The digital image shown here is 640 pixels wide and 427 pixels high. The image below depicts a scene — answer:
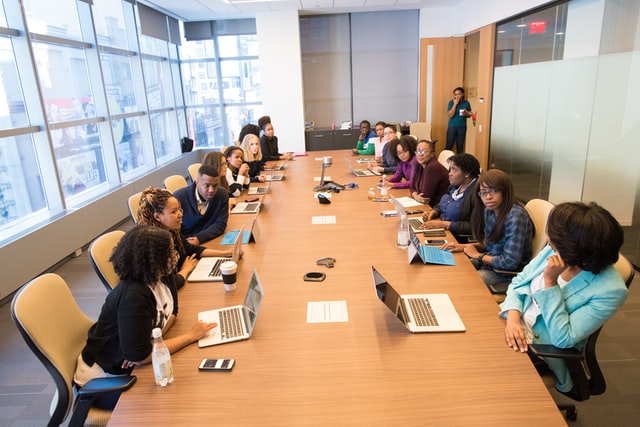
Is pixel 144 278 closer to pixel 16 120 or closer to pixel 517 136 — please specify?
pixel 16 120

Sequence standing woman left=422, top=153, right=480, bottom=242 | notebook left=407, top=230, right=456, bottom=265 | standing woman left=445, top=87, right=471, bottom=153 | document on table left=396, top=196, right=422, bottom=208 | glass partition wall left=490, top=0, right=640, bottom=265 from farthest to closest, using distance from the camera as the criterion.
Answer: standing woman left=445, top=87, right=471, bottom=153 < document on table left=396, top=196, right=422, bottom=208 < glass partition wall left=490, top=0, right=640, bottom=265 < standing woman left=422, top=153, right=480, bottom=242 < notebook left=407, top=230, right=456, bottom=265

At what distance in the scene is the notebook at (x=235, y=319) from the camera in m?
1.90

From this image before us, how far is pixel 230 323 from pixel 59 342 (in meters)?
0.73

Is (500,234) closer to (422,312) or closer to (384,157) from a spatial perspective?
(422,312)

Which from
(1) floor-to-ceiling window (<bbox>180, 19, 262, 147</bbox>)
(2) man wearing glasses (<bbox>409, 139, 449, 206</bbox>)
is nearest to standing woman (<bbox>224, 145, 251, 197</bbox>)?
(2) man wearing glasses (<bbox>409, 139, 449, 206</bbox>)

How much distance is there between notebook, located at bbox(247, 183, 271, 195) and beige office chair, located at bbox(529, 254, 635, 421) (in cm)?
344

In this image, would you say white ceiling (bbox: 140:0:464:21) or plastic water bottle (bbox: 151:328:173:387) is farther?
white ceiling (bbox: 140:0:464:21)

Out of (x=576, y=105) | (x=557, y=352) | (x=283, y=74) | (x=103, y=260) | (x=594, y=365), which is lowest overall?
(x=594, y=365)

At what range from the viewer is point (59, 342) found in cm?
183

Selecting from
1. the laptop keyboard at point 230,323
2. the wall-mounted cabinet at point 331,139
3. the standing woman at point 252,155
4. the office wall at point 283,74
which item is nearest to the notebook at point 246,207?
the standing woman at point 252,155

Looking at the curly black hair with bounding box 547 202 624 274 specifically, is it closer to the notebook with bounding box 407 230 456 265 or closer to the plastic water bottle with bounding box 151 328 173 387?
the notebook with bounding box 407 230 456 265

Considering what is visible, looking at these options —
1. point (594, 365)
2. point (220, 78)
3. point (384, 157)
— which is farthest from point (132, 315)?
point (220, 78)

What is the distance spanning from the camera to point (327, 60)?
31.9 ft

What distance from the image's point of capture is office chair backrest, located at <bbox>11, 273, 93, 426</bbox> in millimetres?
1696
